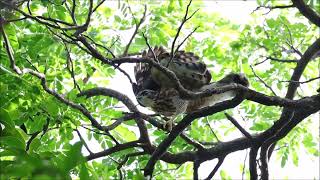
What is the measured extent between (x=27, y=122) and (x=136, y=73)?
4.45 ft

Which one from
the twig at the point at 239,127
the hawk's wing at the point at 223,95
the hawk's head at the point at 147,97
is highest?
the hawk's head at the point at 147,97

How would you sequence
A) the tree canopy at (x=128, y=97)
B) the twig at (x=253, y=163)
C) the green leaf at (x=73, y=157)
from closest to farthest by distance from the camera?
the green leaf at (x=73, y=157), the tree canopy at (x=128, y=97), the twig at (x=253, y=163)

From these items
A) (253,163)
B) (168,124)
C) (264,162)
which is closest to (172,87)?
(168,124)

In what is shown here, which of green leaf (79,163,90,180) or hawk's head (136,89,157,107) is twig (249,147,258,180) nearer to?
hawk's head (136,89,157,107)

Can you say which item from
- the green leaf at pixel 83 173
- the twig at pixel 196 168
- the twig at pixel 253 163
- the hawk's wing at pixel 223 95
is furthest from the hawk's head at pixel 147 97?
the green leaf at pixel 83 173

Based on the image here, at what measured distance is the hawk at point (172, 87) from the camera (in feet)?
13.3

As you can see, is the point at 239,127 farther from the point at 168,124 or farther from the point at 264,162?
the point at 168,124

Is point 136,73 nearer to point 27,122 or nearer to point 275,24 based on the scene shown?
point 27,122

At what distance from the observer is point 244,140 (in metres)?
→ 4.43

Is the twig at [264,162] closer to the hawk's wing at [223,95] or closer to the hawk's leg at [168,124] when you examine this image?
the hawk's wing at [223,95]

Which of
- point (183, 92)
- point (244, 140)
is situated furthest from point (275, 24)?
point (183, 92)

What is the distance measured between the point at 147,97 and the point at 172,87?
0.25 metres

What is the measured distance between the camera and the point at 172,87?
4.14 metres

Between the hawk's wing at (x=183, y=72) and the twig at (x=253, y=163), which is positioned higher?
the hawk's wing at (x=183, y=72)
